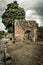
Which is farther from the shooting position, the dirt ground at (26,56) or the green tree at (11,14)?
the green tree at (11,14)

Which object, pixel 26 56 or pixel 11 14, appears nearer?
pixel 26 56

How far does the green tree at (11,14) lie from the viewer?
43.4m

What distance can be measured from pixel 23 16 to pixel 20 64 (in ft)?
108

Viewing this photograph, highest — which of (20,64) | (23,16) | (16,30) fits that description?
(23,16)

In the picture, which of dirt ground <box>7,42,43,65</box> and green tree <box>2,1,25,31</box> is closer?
dirt ground <box>7,42,43,65</box>

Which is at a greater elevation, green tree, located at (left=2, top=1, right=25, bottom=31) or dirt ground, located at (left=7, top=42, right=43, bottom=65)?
green tree, located at (left=2, top=1, right=25, bottom=31)

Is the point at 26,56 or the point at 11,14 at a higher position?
the point at 11,14

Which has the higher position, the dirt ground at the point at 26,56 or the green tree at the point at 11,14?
the green tree at the point at 11,14

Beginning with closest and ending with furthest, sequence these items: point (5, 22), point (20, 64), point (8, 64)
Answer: point (8, 64) < point (20, 64) < point (5, 22)

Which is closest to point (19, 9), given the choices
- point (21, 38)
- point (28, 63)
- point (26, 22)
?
point (26, 22)

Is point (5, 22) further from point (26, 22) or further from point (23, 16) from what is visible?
point (26, 22)

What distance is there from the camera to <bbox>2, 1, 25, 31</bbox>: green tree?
43.4 meters

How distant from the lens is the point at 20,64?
11977mm

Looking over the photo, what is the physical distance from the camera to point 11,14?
4403cm
